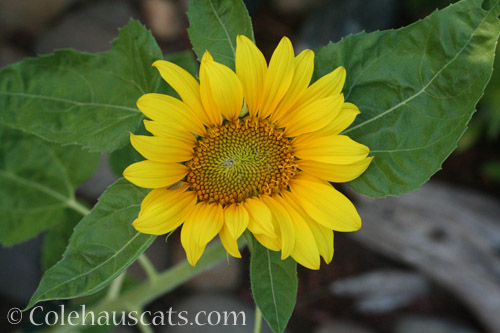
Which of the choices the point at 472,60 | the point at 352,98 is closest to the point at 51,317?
the point at 352,98

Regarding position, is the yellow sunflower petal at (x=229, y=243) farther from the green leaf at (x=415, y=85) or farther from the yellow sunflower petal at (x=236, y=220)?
the green leaf at (x=415, y=85)

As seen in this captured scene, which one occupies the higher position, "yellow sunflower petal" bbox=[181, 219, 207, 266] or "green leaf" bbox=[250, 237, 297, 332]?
"yellow sunflower petal" bbox=[181, 219, 207, 266]

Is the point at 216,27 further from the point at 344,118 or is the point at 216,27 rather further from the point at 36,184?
the point at 36,184

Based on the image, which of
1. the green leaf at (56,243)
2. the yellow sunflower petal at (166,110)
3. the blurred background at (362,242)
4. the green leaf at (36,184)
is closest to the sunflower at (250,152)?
the yellow sunflower petal at (166,110)

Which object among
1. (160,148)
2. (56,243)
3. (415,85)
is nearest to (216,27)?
(160,148)

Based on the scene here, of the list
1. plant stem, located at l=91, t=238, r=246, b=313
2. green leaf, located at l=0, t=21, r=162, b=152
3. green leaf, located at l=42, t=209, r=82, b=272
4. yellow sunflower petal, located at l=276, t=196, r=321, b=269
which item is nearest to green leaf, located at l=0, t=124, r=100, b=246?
green leaf, located at l=42, t=209, r=82, b=272

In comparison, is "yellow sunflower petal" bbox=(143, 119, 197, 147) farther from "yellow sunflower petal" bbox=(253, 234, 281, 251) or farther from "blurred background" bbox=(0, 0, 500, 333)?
"blurred background" bbox=(0, 0, 500, 333)

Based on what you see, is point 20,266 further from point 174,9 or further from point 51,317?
point 174,9
